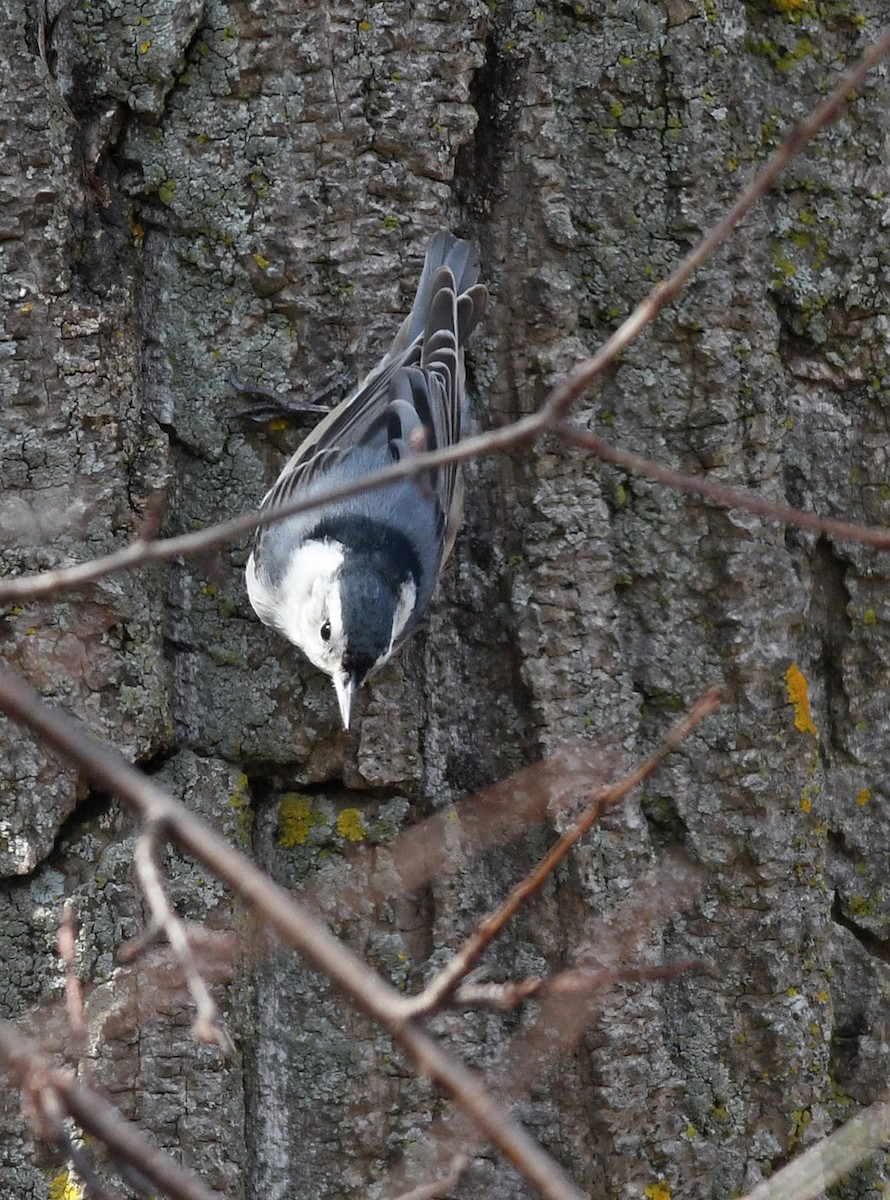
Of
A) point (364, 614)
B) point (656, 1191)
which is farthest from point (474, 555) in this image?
point (656, 1191)

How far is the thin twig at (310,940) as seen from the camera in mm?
770

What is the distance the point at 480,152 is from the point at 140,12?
562 millimetres

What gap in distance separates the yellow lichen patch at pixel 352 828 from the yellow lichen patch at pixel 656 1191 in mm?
686

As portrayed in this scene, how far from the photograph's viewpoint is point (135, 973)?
6.73 feet

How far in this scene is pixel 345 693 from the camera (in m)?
2.18

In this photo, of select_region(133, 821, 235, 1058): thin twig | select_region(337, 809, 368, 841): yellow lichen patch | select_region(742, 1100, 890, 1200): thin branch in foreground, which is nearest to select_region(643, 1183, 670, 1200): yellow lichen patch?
select_region(337, 809, 368, 841): yellow lichen patch

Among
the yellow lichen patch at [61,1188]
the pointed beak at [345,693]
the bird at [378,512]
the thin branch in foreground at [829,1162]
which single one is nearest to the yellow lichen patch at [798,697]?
the bird at [378,512]

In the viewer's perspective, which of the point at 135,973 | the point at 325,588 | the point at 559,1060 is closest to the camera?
the point at 135,973

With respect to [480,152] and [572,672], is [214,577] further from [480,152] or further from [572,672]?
[480,152]

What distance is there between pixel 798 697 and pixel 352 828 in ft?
2.45

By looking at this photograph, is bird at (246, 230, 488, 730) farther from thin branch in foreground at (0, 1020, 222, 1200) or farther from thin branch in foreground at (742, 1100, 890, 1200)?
thin branch in foreground at (0, 1020, 222, 1200)

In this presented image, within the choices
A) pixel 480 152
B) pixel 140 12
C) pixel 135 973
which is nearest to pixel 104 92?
pixel 140 12

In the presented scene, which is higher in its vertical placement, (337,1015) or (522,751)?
(522,751)

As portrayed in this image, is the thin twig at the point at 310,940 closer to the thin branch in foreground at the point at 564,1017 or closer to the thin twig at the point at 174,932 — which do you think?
the thin twig at the point at 174,932
